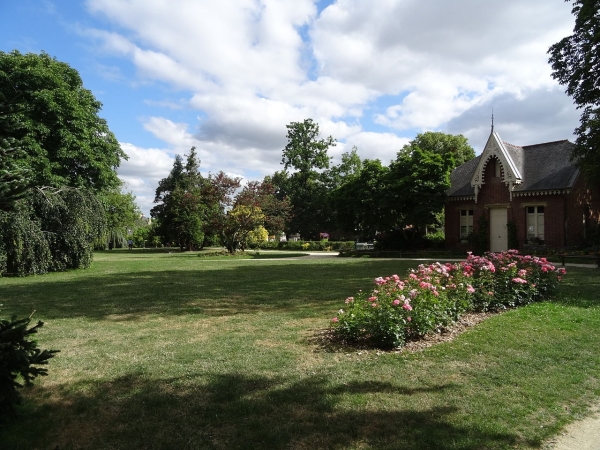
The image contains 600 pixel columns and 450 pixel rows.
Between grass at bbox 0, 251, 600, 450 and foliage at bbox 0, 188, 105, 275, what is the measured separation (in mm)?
10054

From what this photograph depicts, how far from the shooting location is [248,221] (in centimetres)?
3116

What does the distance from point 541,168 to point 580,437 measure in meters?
25.9

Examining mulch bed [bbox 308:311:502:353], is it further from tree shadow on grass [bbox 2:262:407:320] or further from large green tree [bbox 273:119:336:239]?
large green tree [bbox 273:119:336:239]

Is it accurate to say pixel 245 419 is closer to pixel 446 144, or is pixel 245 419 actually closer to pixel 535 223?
pixel 535 223

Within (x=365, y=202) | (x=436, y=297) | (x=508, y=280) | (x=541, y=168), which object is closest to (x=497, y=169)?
(x=541, y=168)

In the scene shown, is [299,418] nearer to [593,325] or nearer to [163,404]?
[163,404]

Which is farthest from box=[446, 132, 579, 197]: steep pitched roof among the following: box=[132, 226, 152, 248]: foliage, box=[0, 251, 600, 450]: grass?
box=[132, 226, 152, 248]: foliage

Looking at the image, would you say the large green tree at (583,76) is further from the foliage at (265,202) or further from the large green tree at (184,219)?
the large green tree at (184,219)

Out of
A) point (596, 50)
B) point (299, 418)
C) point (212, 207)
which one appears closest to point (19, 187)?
point (299, 418)

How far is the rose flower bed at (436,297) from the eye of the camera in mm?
5910

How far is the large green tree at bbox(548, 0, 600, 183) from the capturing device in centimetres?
1598

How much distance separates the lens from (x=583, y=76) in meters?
16.8

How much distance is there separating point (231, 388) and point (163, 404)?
704 mm

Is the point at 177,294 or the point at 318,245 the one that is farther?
the point at 318,245
